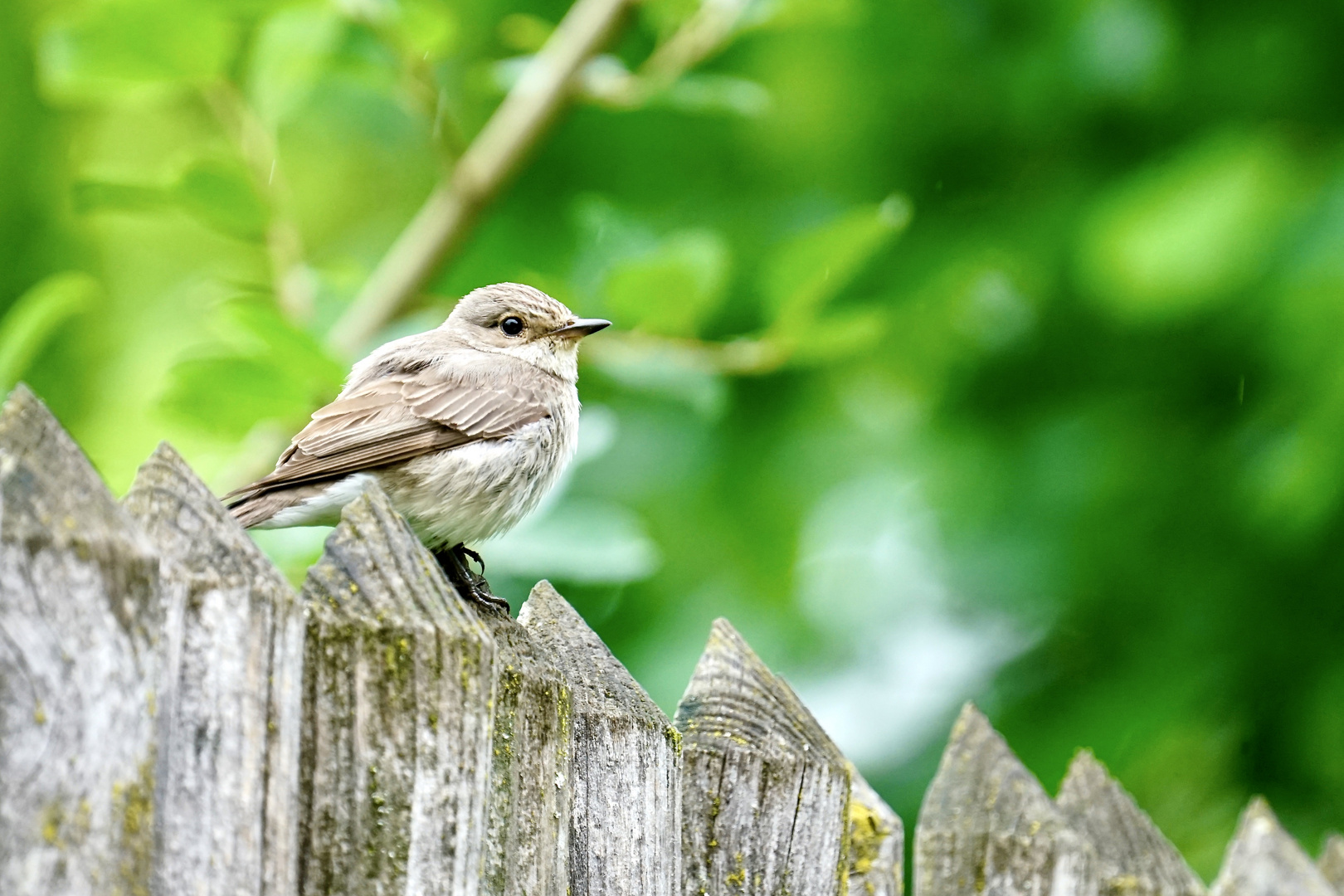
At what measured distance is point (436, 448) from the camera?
121 inches

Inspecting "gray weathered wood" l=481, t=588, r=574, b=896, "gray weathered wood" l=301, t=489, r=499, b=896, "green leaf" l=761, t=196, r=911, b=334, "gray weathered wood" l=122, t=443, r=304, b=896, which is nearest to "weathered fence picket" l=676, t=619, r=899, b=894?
"gray weathered wood" l=481, t=588, r=574, b=896

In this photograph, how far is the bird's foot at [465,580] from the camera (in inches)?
91.4

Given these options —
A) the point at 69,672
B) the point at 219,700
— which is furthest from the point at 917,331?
the point at 69,672

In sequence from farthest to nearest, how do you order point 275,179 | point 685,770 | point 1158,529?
1. point 1158,529
2. point 275,179
3. point 685,770

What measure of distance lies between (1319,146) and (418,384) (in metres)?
2.97

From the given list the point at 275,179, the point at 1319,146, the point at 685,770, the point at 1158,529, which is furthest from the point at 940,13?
the point at 685,770

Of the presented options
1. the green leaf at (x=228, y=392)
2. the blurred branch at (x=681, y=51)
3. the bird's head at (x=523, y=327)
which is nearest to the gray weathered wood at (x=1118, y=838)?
the bird's head at (x=523, y=327)

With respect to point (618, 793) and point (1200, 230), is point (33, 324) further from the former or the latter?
point (1200, 230)

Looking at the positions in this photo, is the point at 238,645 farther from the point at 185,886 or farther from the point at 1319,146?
the point at 1319,146

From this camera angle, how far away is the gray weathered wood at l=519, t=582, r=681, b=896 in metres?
1.99

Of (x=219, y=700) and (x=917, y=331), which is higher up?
(x=917, y=331)

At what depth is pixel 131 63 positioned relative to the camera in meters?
3.36

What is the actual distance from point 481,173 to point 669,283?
0.85 meters

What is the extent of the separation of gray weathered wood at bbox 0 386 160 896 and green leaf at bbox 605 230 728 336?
203cm
